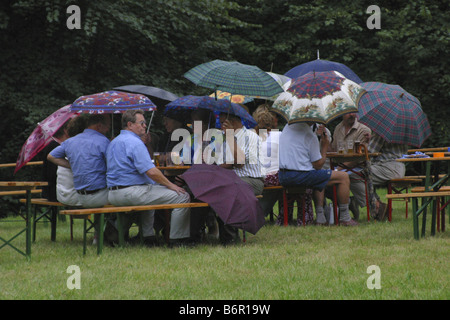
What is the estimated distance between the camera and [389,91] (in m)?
9.07

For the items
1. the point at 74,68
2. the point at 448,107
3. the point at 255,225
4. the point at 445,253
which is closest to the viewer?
the point at 445,253

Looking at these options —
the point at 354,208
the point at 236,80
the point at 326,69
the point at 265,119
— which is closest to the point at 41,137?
the point at 236,80

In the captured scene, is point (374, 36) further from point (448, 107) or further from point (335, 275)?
point (335, 275)

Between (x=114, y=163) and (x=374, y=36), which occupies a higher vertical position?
(x=374, y=36)

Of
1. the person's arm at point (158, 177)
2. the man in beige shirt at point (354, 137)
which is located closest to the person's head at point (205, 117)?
the person's arm at point (158, 177)

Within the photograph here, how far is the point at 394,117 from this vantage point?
8727 mm

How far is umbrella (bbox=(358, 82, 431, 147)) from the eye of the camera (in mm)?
8688

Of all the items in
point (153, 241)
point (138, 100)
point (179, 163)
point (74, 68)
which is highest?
point (74, 68)

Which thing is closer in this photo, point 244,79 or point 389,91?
point 244,79

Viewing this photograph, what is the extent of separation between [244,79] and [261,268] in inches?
110

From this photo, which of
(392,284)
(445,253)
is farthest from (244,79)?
(392,284)

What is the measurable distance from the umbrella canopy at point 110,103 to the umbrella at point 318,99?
1908mm

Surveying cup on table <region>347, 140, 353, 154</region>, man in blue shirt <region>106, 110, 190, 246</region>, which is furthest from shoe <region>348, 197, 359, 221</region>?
man in blue shirt <region>106, 110, 190, 246</region>

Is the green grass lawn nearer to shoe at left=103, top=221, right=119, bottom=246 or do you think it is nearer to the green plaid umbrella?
shoe at left=103, top=221, right=119, bottom=246
